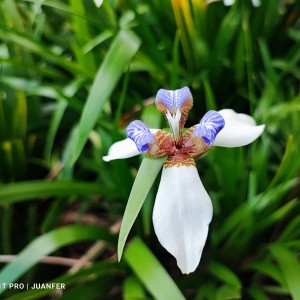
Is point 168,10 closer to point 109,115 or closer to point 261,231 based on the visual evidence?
point 109,115

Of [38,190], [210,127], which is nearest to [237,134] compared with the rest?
[210,127]

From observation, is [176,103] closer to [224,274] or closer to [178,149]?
[178,149]

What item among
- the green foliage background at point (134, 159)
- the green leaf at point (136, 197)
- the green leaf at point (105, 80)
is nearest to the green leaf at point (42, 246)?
the green foliage background at point (134, 159)

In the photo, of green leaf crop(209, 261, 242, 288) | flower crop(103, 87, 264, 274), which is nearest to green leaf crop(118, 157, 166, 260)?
flower crop(103, 87, 264, 274)

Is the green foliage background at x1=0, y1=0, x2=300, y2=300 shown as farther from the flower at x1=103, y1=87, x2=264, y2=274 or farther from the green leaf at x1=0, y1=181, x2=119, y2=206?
the flower at x1=103, y1=87, x2=264, y2=274

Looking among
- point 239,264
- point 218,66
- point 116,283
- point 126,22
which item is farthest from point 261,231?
point 126,22
